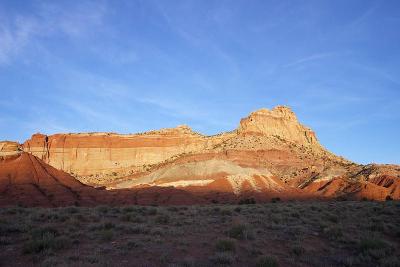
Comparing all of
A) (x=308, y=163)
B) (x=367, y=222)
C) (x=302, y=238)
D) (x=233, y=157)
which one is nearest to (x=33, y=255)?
(x=302, y=238)

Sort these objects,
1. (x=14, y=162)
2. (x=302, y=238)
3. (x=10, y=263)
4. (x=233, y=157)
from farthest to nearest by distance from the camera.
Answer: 1. (x=233, y=157)
2. (x=14, y=162)
3. (x=302, y=238)
4. (x=10, y=263)

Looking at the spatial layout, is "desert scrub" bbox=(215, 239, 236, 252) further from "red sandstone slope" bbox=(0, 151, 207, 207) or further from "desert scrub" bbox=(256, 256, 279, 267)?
"red sandstone slope" bbox=(0, 151, 207, 207)

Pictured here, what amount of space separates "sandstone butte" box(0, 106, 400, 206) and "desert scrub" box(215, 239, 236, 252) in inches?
1414

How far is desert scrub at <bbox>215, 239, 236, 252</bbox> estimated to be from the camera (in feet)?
42.2

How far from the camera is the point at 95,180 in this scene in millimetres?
121125

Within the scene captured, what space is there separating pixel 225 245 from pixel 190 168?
79.0 m

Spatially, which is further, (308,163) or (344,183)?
(308,163)

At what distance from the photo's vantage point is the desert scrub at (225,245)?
12.9 meters

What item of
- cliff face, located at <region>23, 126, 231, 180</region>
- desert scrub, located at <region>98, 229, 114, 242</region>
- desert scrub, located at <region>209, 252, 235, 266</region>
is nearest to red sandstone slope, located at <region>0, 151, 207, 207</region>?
desert scrub, located at <region>98, 229, 114, 242</region>

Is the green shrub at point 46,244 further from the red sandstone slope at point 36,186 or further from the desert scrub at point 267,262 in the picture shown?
the red sandstone slope at point 36,186

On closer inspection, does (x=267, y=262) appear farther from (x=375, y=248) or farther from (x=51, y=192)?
(x=51, y=192)

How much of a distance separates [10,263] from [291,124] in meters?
132

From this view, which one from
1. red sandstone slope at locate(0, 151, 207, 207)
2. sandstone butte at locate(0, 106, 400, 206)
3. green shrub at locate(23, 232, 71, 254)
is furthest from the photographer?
sandstone butte at locate(0, 106, 400, 206)

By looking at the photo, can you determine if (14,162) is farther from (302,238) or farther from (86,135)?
(86,135)
